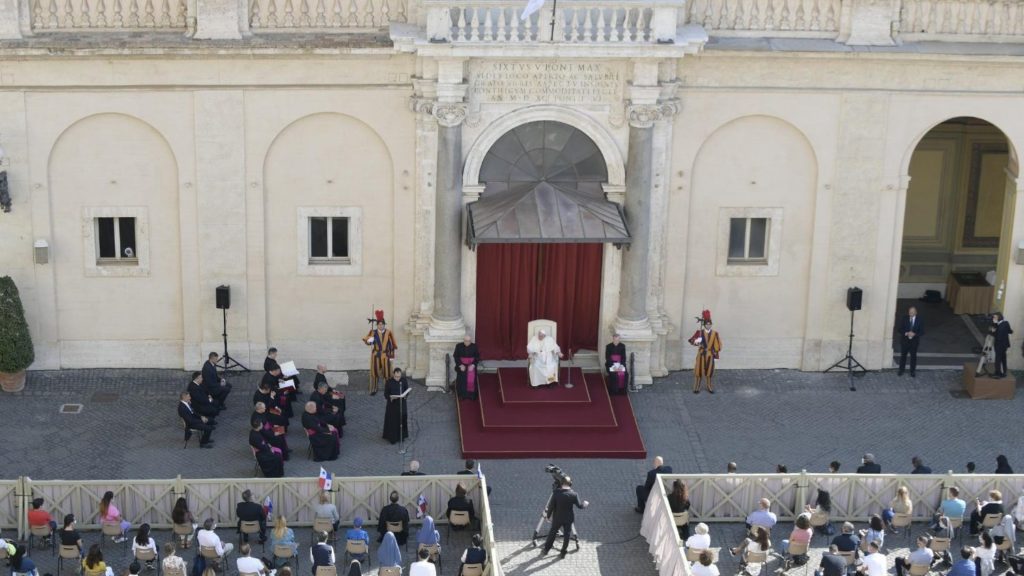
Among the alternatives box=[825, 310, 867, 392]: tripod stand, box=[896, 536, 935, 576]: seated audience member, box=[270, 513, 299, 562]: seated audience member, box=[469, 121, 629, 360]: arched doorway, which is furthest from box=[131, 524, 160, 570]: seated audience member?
box=[825, 310, 867, 392]: tripod stand

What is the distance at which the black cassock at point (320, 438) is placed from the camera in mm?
32594

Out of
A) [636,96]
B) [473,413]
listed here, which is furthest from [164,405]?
[636,96]

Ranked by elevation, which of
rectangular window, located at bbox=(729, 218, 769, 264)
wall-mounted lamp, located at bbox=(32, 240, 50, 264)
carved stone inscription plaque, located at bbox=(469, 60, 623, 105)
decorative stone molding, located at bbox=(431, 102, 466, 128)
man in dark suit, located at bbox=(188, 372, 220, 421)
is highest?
carved stone inscription plaque, located at bbox=(469, 60, 623, 105)

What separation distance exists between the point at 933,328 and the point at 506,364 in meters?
10.7

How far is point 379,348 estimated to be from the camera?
117 feet

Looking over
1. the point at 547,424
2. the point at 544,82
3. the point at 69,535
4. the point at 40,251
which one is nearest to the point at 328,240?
the point at 544,82

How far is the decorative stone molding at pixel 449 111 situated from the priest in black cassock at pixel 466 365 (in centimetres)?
441

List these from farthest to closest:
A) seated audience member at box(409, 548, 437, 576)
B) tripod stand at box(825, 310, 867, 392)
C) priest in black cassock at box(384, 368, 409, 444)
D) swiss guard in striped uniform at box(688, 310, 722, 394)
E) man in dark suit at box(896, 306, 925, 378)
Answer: tripod stand at box(825, 310, 867, 392) < man in dark suit at box(896, 306, 925, 378) < swiss guard in striped uniform at box(688, 310, 722, 394) < priest in black cassock at box(384, 368, 409, 444) < seated audience member at box(409, 548, 437, 576)

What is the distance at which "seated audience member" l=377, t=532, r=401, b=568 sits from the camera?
2805cm

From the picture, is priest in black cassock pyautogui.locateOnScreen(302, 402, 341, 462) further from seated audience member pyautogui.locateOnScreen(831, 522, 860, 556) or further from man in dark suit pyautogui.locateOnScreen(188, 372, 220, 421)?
seated audience member pyautogui.locateOnScreen(831, 522, 860, 556)

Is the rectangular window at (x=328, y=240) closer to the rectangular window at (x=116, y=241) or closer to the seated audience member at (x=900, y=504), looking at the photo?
the rectangular window at (x=116, y=241)

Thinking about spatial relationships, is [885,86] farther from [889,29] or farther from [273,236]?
[273,236]

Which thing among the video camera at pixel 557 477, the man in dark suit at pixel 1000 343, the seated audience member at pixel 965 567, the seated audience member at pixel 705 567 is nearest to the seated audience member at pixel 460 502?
the video camera at pixel 557 477

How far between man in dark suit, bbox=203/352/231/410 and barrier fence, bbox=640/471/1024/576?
368 inches
